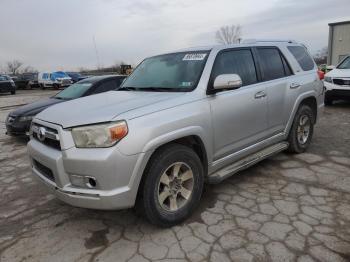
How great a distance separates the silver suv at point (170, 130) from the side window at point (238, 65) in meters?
0.01

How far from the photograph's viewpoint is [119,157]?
285 centimetres

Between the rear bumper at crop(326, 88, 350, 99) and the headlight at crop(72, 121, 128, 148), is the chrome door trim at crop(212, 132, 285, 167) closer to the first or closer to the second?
the headlight at crop(72, 121, 128, 148)

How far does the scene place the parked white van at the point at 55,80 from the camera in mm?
30045

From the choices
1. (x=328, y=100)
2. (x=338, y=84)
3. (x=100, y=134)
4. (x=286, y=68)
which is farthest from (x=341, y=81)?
(x=100, y=134)

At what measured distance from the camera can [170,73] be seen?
409cm

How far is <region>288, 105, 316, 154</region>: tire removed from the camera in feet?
17.0

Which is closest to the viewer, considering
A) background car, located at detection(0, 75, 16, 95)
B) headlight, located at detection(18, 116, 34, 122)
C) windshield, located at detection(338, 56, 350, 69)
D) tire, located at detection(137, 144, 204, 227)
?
tire, located at detection(137, 144, 204, 227)

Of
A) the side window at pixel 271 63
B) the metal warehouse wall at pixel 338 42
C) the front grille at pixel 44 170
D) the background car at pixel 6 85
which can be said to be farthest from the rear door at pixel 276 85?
the metal warehouse wall at pixel 338 42

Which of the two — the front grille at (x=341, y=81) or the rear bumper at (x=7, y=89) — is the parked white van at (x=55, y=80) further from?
the front grille at (x=341, y=81)

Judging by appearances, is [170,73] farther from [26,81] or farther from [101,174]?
[26,81]

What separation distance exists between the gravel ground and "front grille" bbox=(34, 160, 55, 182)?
64 centimetres

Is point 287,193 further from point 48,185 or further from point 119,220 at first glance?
point 48,185

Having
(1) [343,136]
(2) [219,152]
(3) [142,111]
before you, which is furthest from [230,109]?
(1) [343,136]

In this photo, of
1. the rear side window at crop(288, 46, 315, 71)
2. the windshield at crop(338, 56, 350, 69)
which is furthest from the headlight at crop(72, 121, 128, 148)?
the windshield at crop(338, 56, 350, 69)
